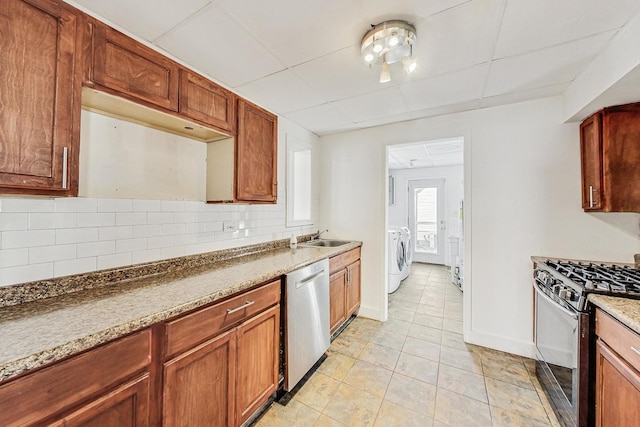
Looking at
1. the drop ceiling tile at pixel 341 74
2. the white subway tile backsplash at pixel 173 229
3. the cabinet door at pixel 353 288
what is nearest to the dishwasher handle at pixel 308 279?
the cabinet door at pixel 353 288

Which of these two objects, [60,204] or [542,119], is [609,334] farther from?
[60,204]

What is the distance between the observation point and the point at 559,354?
63.9 inches

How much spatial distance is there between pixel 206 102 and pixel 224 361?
5.36 feet

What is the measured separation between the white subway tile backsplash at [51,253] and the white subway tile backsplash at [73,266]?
26mm

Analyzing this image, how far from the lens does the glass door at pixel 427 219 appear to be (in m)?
5.79

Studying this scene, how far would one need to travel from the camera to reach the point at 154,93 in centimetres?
141

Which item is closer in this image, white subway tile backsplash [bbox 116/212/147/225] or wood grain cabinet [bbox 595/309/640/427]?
wood grain cabinet [bbox 595/309/640/427]

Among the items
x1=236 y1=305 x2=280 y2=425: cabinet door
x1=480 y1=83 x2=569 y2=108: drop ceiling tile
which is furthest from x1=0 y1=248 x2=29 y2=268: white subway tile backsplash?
x1=480 y1=83 x2=569 y2=108: drop ceiling tile

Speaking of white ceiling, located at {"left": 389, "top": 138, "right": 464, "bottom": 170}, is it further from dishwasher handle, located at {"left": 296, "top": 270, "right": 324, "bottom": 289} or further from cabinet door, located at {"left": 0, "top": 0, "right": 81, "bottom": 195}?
cabinet door, located at {"left": 0, "top": 0, "right": 81, "bottom": 195}

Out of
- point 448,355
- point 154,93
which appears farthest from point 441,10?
point 448,355

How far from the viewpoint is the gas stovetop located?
1.36 m

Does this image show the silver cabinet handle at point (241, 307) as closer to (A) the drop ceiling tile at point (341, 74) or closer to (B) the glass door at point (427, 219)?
(A) the drop ceiling tile at point (341, 74)

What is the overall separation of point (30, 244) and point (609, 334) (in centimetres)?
289

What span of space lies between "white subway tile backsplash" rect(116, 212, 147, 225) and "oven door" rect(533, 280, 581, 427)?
2690 mm
